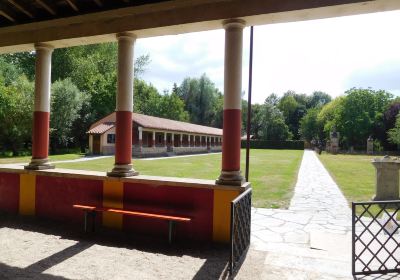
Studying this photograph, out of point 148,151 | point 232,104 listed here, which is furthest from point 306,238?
point 148,151

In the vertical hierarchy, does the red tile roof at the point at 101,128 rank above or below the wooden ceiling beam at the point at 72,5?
below

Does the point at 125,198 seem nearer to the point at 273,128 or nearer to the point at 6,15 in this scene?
the point at 6,15

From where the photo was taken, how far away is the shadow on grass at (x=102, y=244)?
4379 mm

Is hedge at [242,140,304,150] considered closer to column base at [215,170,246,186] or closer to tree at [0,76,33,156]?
tree at [0,76,33,156]

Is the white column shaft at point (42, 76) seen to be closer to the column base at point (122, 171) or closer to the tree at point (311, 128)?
the column base at point (122, 171)

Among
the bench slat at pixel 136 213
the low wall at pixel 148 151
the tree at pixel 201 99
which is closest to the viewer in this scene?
the bench slat at pixel 136 213

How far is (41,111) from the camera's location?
7199mm

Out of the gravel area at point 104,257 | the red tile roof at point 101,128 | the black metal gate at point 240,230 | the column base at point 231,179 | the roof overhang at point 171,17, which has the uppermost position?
the roof overhang at point 171,17

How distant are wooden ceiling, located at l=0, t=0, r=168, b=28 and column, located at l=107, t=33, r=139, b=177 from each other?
0.63 metres

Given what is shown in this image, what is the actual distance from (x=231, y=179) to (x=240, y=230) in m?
0.88

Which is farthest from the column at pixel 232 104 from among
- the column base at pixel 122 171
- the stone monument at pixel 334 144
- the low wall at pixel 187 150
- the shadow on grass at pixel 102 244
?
the stone monument at pixel 334 144

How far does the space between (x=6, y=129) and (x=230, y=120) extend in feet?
87.4

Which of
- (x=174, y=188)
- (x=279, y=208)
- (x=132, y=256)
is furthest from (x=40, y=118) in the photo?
(x=279, y=208)

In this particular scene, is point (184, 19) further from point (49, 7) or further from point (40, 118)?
point (40, 118)
